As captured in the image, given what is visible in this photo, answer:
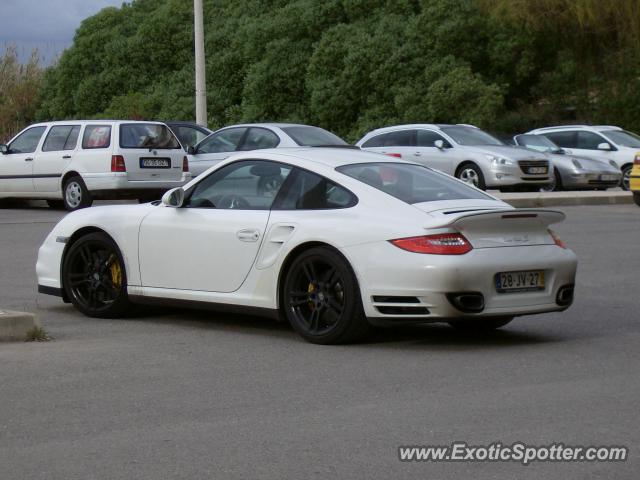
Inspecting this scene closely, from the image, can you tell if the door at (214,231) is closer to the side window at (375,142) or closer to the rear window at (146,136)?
the rear window at (146,136)

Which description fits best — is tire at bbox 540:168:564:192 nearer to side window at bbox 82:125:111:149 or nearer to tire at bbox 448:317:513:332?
side window at bbox 82:125:111:149

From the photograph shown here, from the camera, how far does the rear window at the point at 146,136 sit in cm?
2431

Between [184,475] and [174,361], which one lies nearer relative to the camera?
[184,475]

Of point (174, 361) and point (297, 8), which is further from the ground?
point (297, 8)

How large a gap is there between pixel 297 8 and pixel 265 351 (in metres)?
42.0

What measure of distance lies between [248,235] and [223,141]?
55.2 ft

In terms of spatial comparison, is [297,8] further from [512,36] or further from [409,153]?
[409,153]

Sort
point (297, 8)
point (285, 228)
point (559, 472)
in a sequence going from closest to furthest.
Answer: point (559, 472) → point (285, 228) → point (297, 8)

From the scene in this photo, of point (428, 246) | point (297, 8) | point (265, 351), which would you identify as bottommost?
point (265, 351)

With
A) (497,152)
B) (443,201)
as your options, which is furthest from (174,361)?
(497,152)

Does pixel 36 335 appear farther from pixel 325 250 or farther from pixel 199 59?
pixel 199 59

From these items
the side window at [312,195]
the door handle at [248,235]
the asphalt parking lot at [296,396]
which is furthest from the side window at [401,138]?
the door handle at [248,235]

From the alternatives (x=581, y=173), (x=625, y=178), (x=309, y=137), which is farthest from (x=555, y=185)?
(x=309, y=137)

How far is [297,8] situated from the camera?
50219 mm
